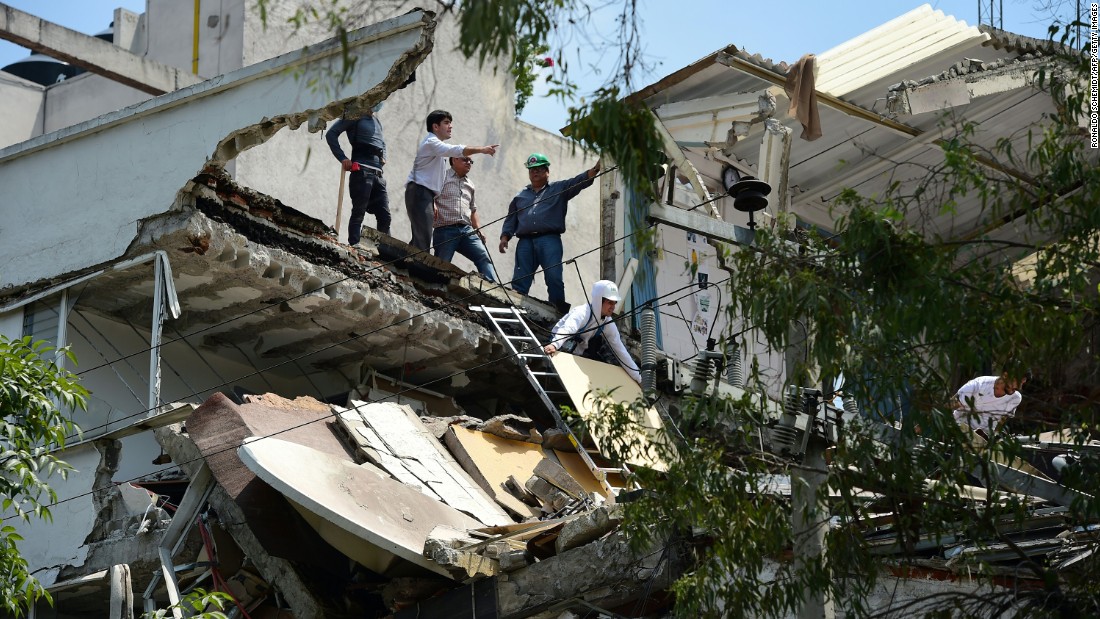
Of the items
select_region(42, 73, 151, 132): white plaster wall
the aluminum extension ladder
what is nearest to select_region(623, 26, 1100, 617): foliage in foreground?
the aluminum extension ladder

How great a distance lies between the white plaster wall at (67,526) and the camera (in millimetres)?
13547

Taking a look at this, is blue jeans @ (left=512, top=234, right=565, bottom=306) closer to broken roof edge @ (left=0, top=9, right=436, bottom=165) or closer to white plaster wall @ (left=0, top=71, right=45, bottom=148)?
broken roof edge @ (left=0, top=9, right=436, bottom=165)

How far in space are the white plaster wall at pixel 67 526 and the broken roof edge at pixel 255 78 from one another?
312 cm

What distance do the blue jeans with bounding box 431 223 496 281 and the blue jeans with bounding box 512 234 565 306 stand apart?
0.38 meters

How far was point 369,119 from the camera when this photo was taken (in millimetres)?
16172

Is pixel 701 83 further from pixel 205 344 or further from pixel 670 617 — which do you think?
pixel 670 617

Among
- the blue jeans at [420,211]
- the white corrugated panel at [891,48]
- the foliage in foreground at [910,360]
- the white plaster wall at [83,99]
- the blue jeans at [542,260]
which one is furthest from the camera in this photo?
the white plaster wall at [83,99]

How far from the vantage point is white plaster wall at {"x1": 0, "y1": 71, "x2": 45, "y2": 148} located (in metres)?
22.3

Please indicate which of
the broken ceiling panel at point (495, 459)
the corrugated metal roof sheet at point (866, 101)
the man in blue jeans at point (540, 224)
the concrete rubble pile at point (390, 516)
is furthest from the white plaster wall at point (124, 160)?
the corrugated metal roof sheet at point (866, 101)

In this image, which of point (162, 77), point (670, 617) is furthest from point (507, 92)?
point (670, 617)

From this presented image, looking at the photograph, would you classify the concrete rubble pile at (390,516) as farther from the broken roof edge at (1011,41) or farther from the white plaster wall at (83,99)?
the white plaster wall at (83,99)

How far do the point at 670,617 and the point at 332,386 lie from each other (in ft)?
22.9

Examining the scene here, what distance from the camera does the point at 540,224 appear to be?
53.7 feet

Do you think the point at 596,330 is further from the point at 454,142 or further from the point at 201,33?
the point at 201,33
